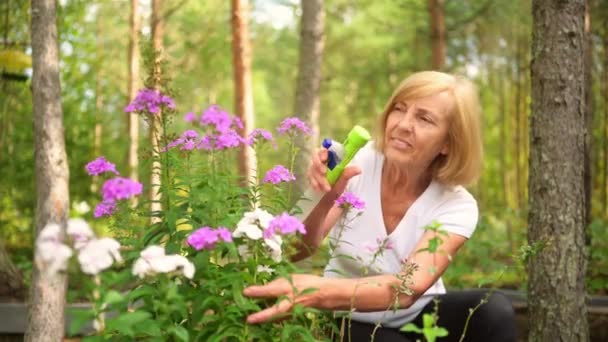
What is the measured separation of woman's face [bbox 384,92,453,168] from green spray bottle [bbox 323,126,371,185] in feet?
0.72

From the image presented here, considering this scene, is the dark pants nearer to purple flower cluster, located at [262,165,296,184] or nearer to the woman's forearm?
the woman's forearm

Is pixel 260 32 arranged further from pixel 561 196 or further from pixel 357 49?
pixel 561 196

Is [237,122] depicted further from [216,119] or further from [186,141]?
[216,119]

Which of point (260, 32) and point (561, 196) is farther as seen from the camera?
point (260, 32)

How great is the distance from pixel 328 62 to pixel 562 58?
730 inches

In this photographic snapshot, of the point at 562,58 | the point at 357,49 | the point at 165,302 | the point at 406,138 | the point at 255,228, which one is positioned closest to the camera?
the point at 165,302

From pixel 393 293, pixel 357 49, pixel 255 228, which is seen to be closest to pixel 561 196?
pixel 393 293

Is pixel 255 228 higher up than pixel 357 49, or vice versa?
pixel 357 49

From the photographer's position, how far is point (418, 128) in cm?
243

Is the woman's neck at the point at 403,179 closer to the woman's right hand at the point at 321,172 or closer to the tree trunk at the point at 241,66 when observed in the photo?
the woman's right hand at the point at 321,172

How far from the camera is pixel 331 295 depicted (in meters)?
2.01

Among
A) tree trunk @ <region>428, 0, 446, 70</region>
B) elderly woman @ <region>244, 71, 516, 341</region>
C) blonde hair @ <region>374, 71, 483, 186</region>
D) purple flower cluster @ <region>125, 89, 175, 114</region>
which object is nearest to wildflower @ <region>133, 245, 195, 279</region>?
purple flower cluster @ <region>125, 89, 175, 114</region>

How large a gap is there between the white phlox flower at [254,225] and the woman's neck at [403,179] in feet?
2.89

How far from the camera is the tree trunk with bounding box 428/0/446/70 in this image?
980cm
